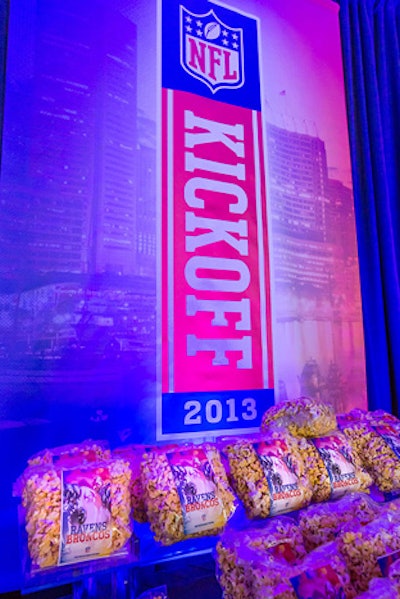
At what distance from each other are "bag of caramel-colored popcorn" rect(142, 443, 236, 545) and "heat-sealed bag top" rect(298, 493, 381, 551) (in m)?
0.18

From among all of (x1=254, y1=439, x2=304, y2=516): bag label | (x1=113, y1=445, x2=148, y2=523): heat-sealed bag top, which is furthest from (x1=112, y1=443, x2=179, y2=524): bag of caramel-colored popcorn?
(x1=254, y1=439, x2=304, y2=516): bag label

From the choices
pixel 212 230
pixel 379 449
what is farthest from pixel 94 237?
pixel 379 449

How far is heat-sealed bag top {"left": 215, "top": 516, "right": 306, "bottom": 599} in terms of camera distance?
95 centimetres

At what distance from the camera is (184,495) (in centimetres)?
101

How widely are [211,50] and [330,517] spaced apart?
5.78 feet

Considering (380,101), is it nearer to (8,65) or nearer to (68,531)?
(8,65)

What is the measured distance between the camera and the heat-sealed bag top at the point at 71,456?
Answer: 41.0 inches

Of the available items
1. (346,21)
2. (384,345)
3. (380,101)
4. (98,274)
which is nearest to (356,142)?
(380,101)

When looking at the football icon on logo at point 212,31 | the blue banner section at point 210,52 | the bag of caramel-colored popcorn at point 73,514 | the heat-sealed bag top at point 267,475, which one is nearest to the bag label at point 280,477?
the heat-sealed bag top at point 267,475

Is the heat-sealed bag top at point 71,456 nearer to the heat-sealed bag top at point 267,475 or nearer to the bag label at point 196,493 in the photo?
the bag label at point 196,493

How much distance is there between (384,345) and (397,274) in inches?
12.8

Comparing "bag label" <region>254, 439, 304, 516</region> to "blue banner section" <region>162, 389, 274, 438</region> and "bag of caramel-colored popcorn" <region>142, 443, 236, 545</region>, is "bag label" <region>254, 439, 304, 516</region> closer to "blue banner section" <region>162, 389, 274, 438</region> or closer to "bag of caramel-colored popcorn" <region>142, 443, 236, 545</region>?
"bag of caramel-colored popcorn" <region>142, 443, 236, 545</region>

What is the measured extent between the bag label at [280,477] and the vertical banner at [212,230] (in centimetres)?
51

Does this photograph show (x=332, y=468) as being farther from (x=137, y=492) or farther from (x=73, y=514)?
(x=73, y=514)
